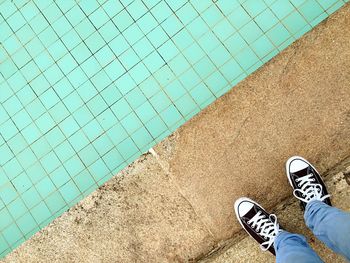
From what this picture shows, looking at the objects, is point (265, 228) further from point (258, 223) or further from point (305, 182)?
point (305, 182)

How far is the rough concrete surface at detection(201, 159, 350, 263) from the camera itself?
2.74m

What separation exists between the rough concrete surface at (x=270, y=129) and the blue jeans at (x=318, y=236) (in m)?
0.30

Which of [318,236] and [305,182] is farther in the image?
[305,182]

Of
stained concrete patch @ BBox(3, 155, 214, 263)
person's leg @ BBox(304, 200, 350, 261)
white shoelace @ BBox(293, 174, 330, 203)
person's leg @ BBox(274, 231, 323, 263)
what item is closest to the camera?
person's leg @ BBox(304, 200, 350, 261)

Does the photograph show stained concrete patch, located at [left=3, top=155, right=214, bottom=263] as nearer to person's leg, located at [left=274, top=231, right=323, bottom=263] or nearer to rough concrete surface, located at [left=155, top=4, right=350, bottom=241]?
rough concrete surface, located at [left=155, top=4, right=350, bottom=241]

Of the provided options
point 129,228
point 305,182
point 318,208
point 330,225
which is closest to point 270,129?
point 305,182

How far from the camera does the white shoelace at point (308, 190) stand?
2.69m

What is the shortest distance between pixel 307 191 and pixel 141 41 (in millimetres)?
1679

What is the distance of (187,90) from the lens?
2982mm

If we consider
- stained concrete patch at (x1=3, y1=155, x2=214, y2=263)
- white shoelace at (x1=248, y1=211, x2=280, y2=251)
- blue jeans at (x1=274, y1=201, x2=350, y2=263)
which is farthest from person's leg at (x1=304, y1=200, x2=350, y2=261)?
stained concrete patch at (x1=3, y1=155, x2=214, y2=263)

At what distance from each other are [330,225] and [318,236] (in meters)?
0.16

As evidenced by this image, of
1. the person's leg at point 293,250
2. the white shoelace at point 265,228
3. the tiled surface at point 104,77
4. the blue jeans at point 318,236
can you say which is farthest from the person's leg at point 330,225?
the tiled surface at point 104,77

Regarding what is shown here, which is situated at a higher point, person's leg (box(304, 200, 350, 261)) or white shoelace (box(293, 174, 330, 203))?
Answer: white shoelace (box(293, 174, 330, 203))

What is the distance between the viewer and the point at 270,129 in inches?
112
